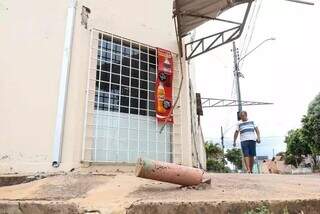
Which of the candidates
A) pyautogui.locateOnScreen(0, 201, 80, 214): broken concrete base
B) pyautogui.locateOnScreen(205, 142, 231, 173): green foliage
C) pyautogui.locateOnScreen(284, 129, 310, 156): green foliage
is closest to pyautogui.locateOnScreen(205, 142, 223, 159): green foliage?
pyautogui.locateOnScreen(205, 142, 231, 173): green foliage

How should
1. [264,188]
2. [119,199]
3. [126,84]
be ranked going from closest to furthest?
[119,199]
[264,188]
[126,84]

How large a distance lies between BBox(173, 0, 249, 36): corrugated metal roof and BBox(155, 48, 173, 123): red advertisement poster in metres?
0.65

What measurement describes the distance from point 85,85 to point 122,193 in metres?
3.55

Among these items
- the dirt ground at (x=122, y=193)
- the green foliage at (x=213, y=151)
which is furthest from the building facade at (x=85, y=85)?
the green foliage at (x=213, y=151)

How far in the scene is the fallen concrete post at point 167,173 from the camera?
3.20 meters

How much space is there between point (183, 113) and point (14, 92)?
11.8ft

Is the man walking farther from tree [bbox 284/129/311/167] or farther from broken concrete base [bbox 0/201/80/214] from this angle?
tree [bbox 284/129/311/167]

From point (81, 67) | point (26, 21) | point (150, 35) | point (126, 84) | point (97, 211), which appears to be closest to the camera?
point (97, 211)

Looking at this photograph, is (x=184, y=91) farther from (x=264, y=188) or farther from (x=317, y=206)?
(x=317, y=206)

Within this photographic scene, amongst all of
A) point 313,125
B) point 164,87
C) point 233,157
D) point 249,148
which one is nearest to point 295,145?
point 313,125

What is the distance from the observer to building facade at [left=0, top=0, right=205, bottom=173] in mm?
5523

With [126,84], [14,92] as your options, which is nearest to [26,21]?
[14,92]

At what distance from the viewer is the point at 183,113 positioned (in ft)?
25.3

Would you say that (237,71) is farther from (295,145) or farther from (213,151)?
(213,151)
